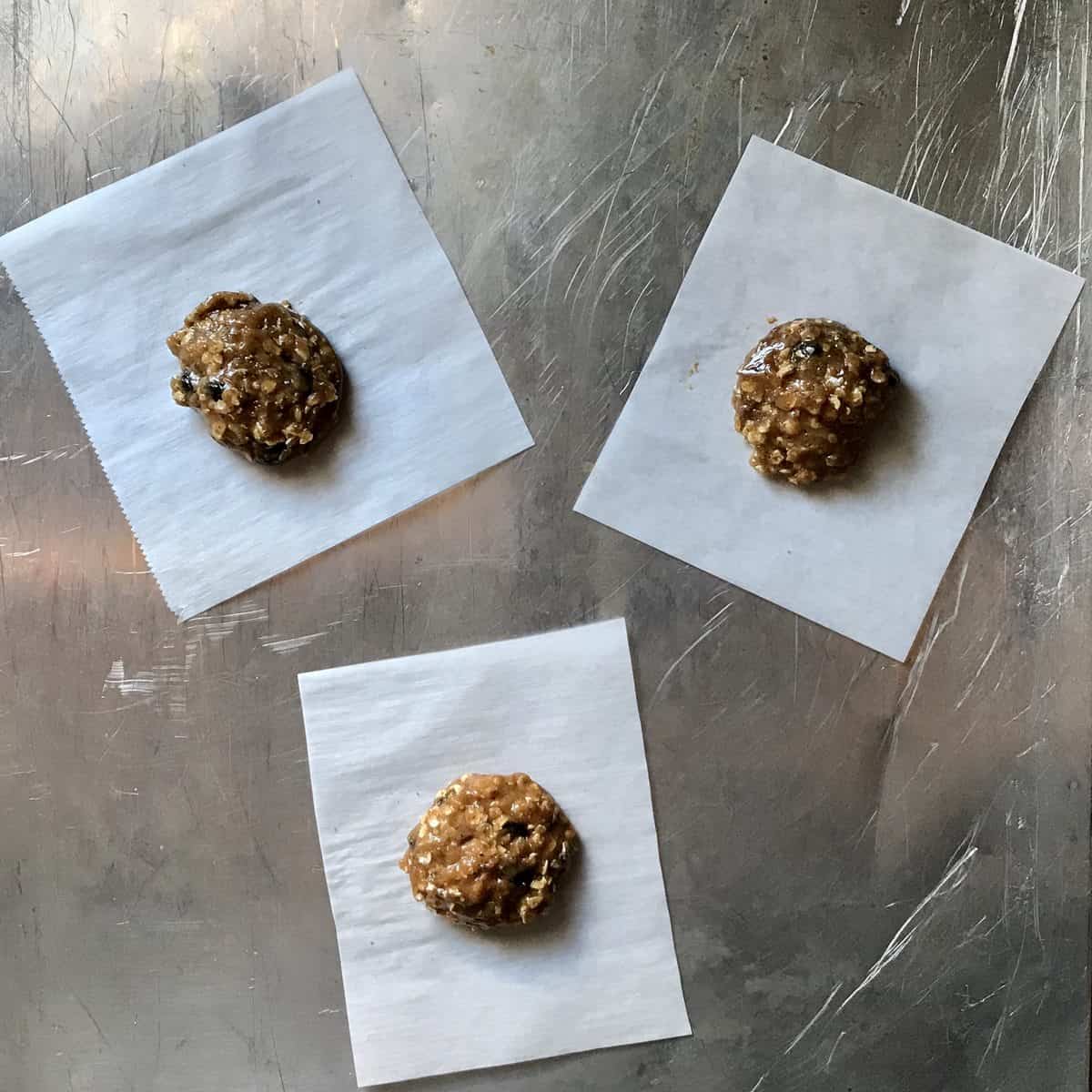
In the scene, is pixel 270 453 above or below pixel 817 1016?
above

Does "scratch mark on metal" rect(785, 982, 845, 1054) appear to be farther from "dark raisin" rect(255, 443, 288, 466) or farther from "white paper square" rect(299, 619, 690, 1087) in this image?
"dark raisin" rect(255, 443, 288, 466)

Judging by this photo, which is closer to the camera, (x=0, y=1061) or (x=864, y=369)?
(x=864, y=369)

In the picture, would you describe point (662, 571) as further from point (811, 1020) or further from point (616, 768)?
point (811, 1020)

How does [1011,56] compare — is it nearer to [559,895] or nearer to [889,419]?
[889,419]

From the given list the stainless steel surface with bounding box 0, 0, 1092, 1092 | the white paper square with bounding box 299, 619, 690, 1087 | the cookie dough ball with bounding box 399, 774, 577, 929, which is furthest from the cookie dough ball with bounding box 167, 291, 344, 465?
the cookie dough ball with bounding box 399, 774, 577, 929

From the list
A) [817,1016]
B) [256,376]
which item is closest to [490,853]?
[817,1016]

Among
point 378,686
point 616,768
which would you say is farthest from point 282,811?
point 616,768
